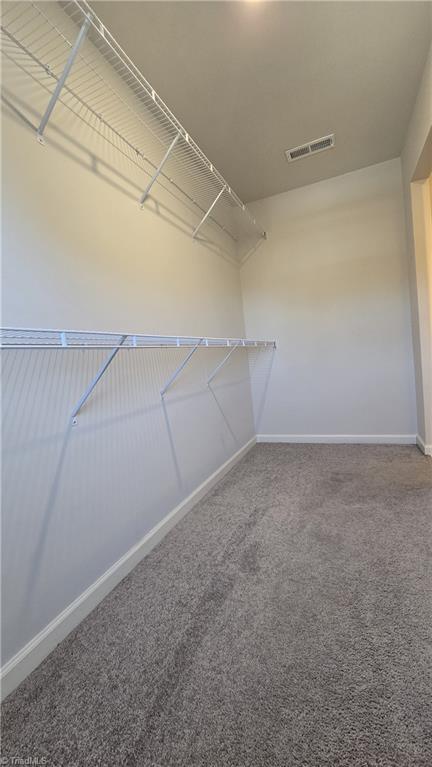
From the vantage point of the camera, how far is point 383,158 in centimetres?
291

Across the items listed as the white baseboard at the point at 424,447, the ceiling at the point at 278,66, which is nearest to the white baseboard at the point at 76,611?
the white baseboard at the point at 424,447

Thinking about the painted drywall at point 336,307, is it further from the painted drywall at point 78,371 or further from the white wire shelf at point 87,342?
the painted drywall at point 78,371

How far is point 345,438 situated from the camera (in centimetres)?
335

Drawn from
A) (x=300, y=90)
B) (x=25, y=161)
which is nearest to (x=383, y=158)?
(x=300, y=90)

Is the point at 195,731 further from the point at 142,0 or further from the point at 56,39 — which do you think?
the point at 142,0

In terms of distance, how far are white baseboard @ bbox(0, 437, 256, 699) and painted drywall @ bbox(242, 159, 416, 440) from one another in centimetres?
199

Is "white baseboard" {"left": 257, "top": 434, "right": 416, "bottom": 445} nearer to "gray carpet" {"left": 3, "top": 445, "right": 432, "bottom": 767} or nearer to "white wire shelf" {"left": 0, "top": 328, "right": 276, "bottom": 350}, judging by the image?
"gray carpet" {"left": 3, "top": 445, "right": 432, "bottom": 767}

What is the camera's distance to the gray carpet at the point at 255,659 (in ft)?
2.85

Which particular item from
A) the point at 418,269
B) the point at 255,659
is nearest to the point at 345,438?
the point at 418,269

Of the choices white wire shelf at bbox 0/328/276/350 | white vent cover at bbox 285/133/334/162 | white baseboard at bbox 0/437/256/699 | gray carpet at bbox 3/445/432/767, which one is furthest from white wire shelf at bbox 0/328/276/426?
white vent cover at bbox 285/133/334/162

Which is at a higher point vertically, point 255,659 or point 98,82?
point 98,82

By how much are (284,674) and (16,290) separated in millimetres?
1667

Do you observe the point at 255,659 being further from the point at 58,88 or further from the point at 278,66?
the point at 278,66

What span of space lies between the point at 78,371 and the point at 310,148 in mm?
2733
